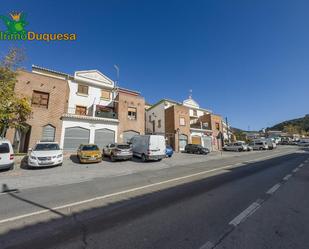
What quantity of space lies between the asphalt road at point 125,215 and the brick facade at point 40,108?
1259 cm

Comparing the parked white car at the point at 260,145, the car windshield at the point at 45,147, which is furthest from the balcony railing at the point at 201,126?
the car windshield at the point at 45,147

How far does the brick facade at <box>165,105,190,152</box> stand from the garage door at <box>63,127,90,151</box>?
47.9 feet

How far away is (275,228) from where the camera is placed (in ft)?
11.6

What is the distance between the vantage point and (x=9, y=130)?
15617mm

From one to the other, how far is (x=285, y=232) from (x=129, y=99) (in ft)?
74.5

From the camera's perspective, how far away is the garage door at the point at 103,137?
2063 centimetres

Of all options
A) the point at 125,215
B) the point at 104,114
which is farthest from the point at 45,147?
the point at 125,215

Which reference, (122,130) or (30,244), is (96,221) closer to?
(30,244)

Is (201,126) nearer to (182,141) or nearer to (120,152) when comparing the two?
(182,141)

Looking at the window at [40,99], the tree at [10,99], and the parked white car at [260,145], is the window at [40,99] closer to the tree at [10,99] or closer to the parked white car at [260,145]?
the tree at [10,99]

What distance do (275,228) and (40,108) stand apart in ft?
70.1

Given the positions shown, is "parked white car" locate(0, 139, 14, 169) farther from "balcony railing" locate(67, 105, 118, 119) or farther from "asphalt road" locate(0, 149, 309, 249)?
"balcony railing" locate(67, 105, 118, 119)

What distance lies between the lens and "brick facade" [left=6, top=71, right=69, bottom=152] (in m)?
16.8

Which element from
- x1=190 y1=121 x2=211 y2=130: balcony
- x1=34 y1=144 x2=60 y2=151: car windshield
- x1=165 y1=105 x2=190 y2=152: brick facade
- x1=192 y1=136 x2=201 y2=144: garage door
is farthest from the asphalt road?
x1=190 y1=121 x2=211 y2=130: balcony
